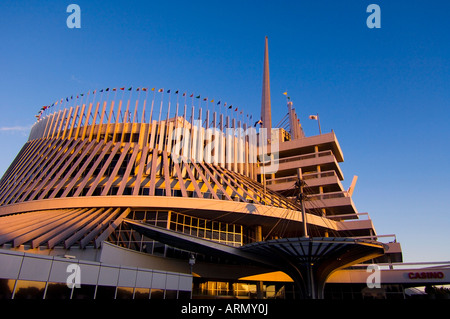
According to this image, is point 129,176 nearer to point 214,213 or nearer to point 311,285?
point 214,213

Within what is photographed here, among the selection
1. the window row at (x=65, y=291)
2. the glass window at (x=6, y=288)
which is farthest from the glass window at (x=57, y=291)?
the glass window at (x=6, y=288)

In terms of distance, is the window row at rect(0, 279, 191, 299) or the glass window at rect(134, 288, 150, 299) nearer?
the window row at rect(0, 279, 191, 299)

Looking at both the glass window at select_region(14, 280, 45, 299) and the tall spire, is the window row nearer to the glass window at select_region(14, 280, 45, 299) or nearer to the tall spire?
the glass window at select_region(14, 280, 45, 299)

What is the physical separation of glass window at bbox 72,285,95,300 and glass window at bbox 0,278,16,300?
3148 mm

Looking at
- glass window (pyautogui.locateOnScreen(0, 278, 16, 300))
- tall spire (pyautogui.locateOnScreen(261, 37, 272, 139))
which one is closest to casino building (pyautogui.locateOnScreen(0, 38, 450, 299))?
glass window (pyautogui.locateOnScreen(0, 278, 16, 300))

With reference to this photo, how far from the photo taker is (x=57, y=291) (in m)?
15.2

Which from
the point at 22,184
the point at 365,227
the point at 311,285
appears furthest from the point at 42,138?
the point at 365,227

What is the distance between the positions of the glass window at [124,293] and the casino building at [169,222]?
6 cm

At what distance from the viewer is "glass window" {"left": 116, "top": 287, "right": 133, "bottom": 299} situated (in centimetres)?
1830

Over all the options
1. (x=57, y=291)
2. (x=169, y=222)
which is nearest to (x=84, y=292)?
(x=57, y=291)

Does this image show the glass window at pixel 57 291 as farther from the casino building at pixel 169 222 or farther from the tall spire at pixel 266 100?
the tall spire at pixel 266 100

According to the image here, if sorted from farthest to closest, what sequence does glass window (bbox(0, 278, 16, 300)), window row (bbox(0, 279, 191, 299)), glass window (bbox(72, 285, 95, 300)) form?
glass window (bbox(72, 285, 95, 300)), window row (bbox(0, 279, 191, 299)), glass window (bbox(0, 278, 16, 300))

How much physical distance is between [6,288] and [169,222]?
67.5 ft

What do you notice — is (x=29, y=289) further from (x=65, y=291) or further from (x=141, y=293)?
(x=141, y=293)
